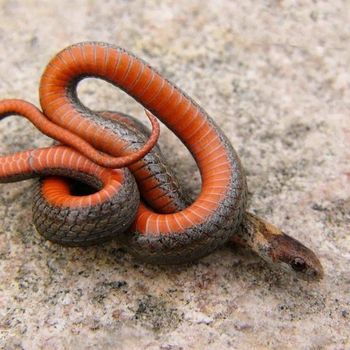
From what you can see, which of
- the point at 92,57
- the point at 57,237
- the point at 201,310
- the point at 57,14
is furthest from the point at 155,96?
the point at 57,14

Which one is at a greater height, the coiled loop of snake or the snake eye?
the coiled loop of snake

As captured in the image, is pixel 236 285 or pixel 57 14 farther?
pixel 57 14

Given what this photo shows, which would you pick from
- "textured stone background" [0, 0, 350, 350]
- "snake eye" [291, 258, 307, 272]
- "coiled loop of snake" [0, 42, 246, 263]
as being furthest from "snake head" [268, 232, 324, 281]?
"coiled loop of snake" [0, 42, 246, 263]

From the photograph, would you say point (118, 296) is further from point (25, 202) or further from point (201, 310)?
point (25, 202)

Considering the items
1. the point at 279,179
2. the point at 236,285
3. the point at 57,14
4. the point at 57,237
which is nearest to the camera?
the point at 57,237

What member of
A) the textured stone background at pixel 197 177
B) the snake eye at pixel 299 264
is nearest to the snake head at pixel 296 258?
the snake eye at pixel 299 264

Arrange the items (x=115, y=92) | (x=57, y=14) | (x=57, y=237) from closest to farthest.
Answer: (x=57, y=237) < (x=115, y=92) < (x=57, y=14)

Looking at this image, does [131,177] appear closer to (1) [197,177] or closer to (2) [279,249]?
(1) [197,177]

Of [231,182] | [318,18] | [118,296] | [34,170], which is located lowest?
[118,296]

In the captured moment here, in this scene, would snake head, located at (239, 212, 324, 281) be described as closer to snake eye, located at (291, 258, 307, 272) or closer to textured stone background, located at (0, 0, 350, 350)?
snake eye, located at (291, 258, 307, 272)
